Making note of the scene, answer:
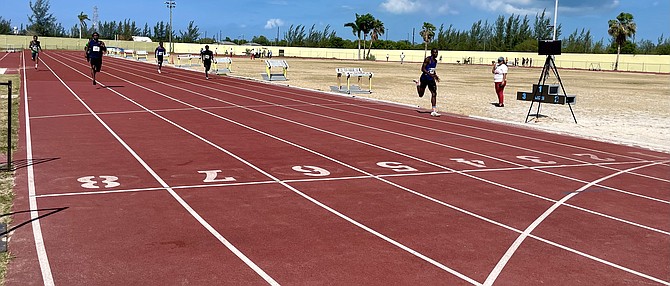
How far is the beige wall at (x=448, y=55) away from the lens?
71875 millimetres

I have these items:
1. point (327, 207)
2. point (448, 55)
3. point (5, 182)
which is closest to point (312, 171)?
point (327, 207)

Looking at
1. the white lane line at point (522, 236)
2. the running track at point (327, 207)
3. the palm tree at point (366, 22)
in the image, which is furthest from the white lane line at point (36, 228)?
the palm tree at point (366, 22)

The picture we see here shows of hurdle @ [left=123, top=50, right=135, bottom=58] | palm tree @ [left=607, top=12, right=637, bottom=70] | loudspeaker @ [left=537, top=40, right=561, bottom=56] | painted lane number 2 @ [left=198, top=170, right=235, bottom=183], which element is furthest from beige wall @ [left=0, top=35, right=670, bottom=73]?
painted lane number 2 @ [left=198, top=170, right=235, bottom=183]

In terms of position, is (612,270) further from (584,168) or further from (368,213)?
(584,168)

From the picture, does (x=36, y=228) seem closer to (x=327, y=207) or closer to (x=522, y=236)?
(x=327, y=207)

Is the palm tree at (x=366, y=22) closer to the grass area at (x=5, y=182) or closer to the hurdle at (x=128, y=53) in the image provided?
the hurdle at (x=128, y=53)

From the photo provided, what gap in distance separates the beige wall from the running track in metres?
67.6

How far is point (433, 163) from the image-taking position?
930 cm

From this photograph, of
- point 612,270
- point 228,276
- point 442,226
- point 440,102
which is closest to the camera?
point 228,276

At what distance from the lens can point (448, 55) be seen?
3681 inches

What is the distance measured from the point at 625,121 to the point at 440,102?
19.8 feet

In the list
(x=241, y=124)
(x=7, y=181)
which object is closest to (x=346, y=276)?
(x=7, y=181)

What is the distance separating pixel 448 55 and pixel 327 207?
89730mm

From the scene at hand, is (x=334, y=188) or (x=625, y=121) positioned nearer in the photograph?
(x=334, y=188)
